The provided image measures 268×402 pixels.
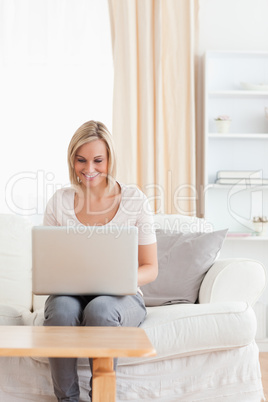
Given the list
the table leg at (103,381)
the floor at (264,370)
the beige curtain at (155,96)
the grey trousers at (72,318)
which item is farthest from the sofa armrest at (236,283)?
the beige curtain at (155,96)

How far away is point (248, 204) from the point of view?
3.93 metres

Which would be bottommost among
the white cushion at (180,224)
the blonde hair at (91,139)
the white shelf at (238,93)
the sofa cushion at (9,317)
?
the sofa cushion at (9,317)

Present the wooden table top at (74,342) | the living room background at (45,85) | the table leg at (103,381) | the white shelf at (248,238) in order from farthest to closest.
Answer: the living room background at (45,85), the white shelf at (248,238), the table leg at (103,381), the wooden table top at (74,342)

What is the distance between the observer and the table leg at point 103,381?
1.66 m

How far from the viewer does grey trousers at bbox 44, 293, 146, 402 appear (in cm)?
194

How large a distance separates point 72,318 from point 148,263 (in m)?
0.44

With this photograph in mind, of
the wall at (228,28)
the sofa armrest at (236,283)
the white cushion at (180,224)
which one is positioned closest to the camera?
the sofa armrest at (236,283)

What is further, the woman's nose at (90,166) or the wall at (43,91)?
the wall at (43,91)

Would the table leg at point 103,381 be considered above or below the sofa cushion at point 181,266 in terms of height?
below

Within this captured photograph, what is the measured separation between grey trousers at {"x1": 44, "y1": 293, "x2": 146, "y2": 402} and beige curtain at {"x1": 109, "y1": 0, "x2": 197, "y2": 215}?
173cm

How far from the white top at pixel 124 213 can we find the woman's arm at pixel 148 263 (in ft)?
0.09

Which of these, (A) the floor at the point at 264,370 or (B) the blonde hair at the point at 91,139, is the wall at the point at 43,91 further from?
(A) the floor at the point at 264,370

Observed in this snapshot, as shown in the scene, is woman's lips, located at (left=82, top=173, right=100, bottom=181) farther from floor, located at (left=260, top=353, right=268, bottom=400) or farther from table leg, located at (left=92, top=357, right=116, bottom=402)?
floor, located at (left=260, top=353, right=268, bottom=400)

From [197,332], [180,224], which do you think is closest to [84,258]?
[197,332]
